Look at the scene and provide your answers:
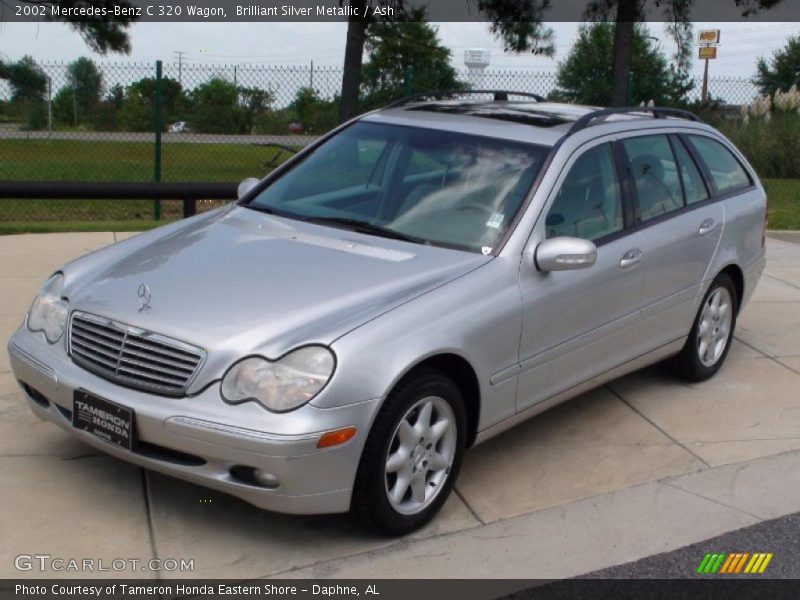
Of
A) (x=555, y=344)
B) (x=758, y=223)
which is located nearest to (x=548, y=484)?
(x=555, y=344)

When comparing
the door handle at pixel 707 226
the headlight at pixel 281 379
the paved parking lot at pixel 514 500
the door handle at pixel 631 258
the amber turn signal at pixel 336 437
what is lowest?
the paved parking lot at pixel 514 500

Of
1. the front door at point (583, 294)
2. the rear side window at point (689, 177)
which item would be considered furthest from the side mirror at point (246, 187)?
the rear side window at point (689, 177)

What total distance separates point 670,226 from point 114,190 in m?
6.35

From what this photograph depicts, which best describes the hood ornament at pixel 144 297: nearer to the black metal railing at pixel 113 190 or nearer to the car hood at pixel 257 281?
the car hood at pixel 257 281

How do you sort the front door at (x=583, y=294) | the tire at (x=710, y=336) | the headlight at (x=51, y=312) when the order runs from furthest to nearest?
the tire at (x=710, y=336) → the front door at (x=583, y=294) → the headlight at (x=51, y=312)

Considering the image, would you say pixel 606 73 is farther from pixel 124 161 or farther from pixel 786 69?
pixel 786 69

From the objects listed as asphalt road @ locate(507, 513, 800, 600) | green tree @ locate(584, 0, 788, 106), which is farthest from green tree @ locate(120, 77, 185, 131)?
asphalt road @ locate(507, 513, 800, 600)

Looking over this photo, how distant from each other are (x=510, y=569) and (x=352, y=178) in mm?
2267

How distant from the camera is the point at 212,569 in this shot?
411 centimetres

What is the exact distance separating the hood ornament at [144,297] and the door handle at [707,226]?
3.17 meters

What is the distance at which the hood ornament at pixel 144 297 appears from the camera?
4359 mm

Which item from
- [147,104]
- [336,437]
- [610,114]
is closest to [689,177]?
[610,114]

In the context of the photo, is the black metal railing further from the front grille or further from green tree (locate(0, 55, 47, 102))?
the front grille

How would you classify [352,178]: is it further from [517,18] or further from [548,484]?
[517,18]
